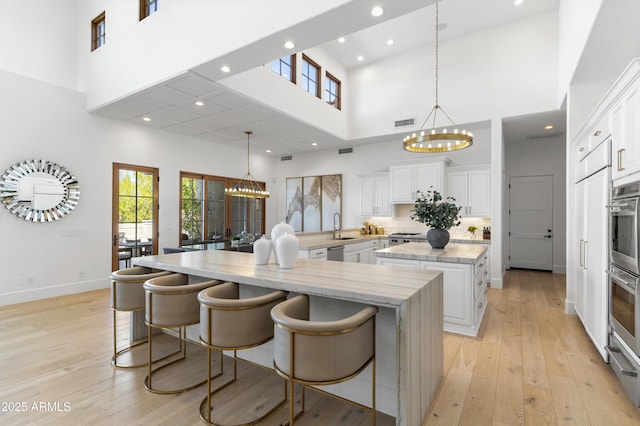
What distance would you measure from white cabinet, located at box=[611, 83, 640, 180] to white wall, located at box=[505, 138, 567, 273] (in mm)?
5472

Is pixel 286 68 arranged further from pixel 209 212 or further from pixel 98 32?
pixel 209 212

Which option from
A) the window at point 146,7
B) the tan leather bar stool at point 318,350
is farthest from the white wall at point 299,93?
the tan leather bar stool at point 318,350

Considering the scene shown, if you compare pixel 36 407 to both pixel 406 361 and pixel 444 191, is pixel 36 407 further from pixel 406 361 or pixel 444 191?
pixel 444 191

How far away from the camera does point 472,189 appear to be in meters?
6.16

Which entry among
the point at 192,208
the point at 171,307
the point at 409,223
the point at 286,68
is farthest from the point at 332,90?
the point at 171,307

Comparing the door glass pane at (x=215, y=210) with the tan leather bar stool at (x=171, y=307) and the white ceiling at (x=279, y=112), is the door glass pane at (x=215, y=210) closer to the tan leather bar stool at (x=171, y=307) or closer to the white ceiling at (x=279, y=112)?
the white ceiling at (x=279, y=112)

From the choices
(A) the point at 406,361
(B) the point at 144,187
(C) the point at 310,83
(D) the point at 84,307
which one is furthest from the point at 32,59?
(A) the point at 406,361

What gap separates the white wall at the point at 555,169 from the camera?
6988mm

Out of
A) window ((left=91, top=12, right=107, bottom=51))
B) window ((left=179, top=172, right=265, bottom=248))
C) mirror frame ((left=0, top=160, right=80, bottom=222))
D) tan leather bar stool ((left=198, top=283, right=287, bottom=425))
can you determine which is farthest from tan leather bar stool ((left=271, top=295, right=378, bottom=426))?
window ((left=91, top=12, right=107, bottom=51))

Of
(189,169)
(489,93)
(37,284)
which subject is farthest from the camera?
(189,169)

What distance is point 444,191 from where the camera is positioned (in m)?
6.27

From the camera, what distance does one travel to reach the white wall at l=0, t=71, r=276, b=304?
456cm

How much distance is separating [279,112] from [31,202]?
409 centimetres

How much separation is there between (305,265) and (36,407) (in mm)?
2104
